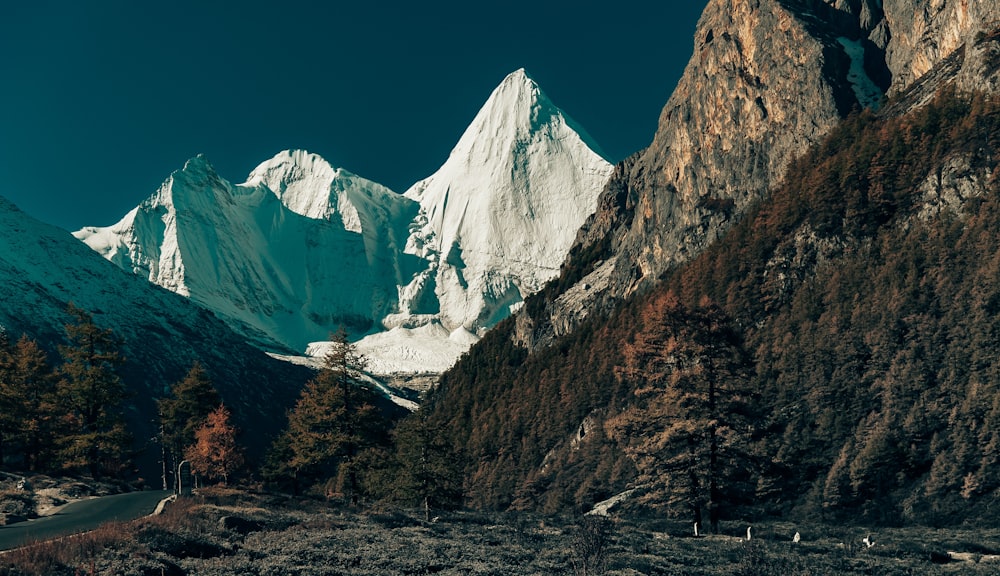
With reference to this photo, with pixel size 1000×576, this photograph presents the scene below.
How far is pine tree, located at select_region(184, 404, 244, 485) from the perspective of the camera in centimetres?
4956

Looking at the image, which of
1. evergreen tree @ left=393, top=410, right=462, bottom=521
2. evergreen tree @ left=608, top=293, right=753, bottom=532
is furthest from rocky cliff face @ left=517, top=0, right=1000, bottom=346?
evergreen tree @ left=608, top=293, right=753, bottom=532

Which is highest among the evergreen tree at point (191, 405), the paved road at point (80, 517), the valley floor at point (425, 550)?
the evergreen tree at point (191, 405)

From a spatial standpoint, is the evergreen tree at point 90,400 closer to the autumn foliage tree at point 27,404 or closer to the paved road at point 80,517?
the autumn foliage tree at point 27,404

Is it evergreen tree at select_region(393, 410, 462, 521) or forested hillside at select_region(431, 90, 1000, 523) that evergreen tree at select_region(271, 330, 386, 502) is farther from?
forested hillside at select_region(431, 90, 1000, 523)

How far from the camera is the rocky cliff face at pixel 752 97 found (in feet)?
345

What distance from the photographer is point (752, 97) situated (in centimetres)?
11812

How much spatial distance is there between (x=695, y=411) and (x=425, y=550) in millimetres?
14794

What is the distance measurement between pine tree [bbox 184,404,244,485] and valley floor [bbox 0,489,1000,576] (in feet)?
56.8

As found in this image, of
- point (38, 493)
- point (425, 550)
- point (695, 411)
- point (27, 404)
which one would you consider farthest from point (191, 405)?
point (695, 411)

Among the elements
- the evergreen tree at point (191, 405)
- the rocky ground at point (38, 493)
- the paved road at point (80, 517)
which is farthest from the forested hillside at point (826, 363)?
the rocky ground at point (38, 493)

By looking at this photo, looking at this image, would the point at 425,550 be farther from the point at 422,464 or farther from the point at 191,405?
the point at 191,405

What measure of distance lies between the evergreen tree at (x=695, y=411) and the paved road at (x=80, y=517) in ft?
74.3

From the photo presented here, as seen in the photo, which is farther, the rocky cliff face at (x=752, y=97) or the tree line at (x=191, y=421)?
the rocky cliff face at (x=752, y=97)

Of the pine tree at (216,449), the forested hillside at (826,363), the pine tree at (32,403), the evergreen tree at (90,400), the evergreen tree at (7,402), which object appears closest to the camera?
the forested hillside at (826,363)
